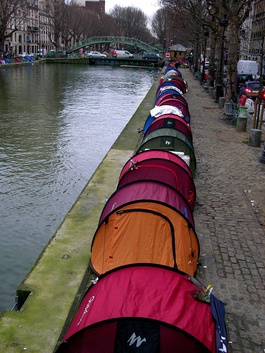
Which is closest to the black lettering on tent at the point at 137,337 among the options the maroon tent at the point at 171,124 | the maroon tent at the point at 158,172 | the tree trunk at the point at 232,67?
the maroon tent at the point at 158,172

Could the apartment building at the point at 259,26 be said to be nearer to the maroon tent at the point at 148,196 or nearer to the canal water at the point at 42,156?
the canal water at the point at 42,156

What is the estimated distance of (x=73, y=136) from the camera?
→ 70.6 ft

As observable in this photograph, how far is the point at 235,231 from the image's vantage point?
30.6ft

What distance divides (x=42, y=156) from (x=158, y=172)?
946 centimetres

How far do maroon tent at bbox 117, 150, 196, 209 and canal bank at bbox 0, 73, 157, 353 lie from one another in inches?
52.6

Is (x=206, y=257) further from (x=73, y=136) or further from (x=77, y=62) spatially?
(x=77, y=62)

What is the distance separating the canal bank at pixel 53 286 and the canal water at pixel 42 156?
1128mm

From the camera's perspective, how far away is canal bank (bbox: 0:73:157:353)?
6.01m

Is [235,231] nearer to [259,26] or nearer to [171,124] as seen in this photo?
[171,124]

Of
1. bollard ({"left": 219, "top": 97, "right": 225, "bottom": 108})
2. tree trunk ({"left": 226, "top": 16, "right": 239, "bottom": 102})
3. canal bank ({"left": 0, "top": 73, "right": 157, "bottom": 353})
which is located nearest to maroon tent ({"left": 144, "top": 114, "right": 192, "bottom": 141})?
canal bank ({"left": 0, "top": 73, "right": 157, "bottom": 353})

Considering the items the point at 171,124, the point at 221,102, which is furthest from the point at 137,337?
the point at 221,102

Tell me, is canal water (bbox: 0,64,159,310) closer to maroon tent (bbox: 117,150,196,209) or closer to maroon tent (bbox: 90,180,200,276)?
maroon tent (bbox: 90,180,200,276)

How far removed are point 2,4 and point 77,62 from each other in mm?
17912

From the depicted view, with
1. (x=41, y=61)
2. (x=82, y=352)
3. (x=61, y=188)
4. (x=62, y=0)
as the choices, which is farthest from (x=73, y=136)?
(x=62, y=0)
